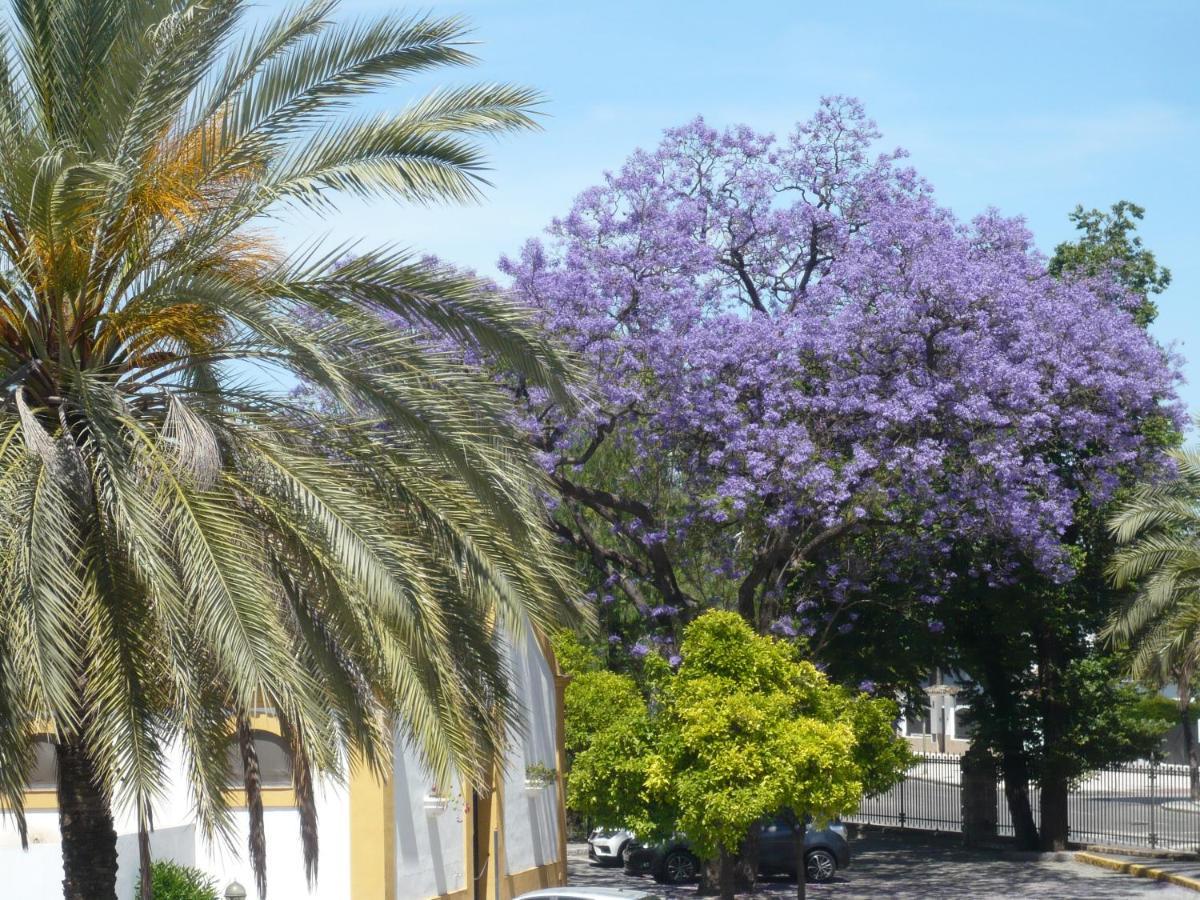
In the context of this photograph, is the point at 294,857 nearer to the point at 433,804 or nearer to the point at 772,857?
the point at 433,804

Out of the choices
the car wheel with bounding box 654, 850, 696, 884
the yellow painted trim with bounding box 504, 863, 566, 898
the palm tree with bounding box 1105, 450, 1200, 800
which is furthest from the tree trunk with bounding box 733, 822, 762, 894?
the palm tree with bounding box 1105, 450, 1200, 800

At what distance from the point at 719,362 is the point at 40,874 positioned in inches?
470

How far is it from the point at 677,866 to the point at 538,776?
7249 mm

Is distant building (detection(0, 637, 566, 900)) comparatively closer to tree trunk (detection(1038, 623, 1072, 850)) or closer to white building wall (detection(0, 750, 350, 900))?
white building wall (detection(0, 750, 350, 900))

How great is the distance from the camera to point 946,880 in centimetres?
2933

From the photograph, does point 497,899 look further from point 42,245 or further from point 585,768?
point 42,245

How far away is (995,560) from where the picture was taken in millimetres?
27578

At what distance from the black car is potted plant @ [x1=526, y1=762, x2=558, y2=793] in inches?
232

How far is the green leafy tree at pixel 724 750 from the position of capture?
18891mm

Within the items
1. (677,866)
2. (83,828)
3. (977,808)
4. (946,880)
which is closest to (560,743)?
(677,866)

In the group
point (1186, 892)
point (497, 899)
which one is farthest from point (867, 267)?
point (1186, 892)

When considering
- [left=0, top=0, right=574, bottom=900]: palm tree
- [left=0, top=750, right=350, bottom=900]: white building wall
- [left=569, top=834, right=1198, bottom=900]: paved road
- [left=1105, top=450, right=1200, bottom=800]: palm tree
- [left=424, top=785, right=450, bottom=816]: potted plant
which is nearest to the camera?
[left=0, top=0, right=574, bottom=900]: palm tree

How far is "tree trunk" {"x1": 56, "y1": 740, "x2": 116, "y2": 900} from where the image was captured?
30.2 ft

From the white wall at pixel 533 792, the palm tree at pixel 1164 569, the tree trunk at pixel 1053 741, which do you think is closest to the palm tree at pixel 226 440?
the white wall at pixel 533 792
